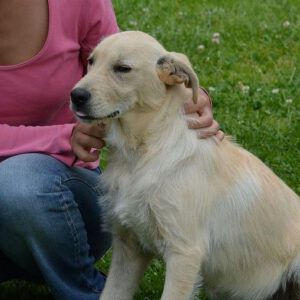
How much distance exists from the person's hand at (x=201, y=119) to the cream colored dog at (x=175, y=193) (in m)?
0.04

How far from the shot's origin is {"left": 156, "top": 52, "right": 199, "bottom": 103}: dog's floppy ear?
139 inches

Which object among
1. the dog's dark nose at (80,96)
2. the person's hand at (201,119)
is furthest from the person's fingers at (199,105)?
the dog's dark nose at (80,96)

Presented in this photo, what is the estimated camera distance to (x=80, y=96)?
339cm

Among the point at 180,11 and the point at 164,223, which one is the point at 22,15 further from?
the point at 180,11

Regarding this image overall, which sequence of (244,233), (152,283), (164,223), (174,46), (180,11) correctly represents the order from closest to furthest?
(164,223), (244,233), (152,283), (174,46), (180,11)

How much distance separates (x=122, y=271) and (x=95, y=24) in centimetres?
110

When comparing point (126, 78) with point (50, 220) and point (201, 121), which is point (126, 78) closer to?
point (201, 121)

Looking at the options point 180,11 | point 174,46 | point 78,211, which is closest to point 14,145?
point 78,211

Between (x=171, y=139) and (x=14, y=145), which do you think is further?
(x=14, y=145)

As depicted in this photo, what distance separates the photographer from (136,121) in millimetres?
3619

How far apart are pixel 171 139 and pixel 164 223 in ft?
1.10

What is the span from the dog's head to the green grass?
128 cm

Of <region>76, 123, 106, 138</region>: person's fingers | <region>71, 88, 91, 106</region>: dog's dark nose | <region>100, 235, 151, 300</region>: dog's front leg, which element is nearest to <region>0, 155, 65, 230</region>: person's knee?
<region>76, 123, 106, 138</region>: person's fingers

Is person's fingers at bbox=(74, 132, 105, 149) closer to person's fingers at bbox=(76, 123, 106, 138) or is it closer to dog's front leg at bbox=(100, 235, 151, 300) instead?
person's fingers at bbox=(76, 123, 106, 138)
